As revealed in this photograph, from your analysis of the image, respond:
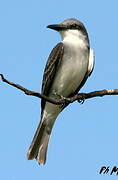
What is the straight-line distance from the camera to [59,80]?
9.39 meters

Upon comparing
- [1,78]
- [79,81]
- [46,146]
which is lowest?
[46,146]

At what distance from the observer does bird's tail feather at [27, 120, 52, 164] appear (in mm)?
9375

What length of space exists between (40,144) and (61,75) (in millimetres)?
1288

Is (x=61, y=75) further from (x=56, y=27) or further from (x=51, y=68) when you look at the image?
(x=56, y=27)

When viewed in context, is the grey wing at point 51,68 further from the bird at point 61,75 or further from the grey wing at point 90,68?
the grey wing at point 90,68

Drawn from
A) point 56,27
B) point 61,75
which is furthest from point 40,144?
point 56,27

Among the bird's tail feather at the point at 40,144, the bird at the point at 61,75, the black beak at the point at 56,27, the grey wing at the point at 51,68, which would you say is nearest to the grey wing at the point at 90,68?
the bird at the point at 61,75

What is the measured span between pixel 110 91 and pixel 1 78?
1433 mm

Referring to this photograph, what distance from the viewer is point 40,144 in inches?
380

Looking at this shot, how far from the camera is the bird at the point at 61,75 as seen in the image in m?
9.38

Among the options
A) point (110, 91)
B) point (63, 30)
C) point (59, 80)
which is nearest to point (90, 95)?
point (110, 91)

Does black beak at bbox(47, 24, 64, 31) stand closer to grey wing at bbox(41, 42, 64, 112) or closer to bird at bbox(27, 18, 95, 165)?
bird at bbox(27, 18, 95, 165)

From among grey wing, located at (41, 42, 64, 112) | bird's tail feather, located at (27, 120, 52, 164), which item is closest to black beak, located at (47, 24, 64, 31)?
grey wing, located at (41, 42, 64, 112)

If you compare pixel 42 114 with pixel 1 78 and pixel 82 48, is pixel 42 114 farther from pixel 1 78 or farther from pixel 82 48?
pixel 1 78
